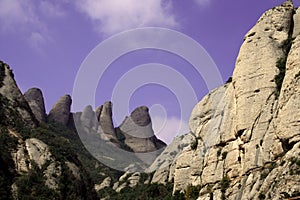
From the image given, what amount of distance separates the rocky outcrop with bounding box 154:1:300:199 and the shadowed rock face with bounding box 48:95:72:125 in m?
106

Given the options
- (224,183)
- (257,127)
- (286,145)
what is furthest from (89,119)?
(286,145)

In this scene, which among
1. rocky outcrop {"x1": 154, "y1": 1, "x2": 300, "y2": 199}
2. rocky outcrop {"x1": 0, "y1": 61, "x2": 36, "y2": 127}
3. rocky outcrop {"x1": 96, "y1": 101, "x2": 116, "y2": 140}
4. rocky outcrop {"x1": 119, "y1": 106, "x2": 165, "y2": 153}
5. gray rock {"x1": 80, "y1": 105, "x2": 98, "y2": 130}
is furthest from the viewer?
rocky outcrop {"x1": 96, "y1": 101, "x2": 116, "y2": 140}

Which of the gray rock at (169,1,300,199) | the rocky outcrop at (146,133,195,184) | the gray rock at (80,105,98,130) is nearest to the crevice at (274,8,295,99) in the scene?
the gray rock at (169,1,300,199)

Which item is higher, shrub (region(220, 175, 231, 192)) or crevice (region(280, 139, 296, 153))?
crevice (region(280, 139, 296, 153))

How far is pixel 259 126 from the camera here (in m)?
48.1

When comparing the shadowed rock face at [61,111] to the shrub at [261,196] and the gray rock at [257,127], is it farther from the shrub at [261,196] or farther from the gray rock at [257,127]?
the shrub at [261,196]

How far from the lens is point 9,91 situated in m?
96.8

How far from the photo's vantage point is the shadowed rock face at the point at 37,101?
494 feet

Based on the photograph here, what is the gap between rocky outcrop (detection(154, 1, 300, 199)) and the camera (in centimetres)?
4178

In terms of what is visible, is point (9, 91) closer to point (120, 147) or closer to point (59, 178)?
point (59, 178)

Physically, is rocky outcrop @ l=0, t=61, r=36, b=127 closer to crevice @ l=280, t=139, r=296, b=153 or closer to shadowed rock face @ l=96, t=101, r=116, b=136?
crevice @ l=280, t=139, r=296, b=153

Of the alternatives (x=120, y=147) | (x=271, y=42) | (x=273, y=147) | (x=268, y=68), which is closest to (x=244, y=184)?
(x=273, y=147)

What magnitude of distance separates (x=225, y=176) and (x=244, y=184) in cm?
527

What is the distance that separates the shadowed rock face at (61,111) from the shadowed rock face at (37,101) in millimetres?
6319
